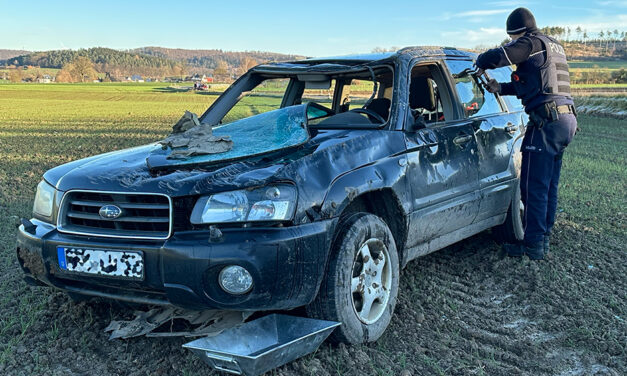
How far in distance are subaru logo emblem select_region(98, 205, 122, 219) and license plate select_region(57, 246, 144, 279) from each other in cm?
19

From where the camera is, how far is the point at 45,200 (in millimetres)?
3590

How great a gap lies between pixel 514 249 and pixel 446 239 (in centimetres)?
125

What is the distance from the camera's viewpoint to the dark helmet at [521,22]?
17.4 ft

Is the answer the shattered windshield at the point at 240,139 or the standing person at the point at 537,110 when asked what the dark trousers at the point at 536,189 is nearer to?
the standing person at the point at 537,110

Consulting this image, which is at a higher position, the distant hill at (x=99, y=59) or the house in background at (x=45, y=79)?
the distant hill at (x=99, y=59)

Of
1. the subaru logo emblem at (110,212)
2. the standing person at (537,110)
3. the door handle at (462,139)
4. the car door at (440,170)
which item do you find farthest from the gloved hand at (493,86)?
the subaru logo emblem at (110,212)

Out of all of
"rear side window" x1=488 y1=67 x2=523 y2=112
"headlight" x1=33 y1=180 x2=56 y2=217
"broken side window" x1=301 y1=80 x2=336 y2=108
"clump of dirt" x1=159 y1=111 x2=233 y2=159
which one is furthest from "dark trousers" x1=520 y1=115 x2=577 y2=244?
"headlight" x1=33 y1=180 x2=56 y2=217

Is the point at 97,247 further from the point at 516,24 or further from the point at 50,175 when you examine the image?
the point at 516,24

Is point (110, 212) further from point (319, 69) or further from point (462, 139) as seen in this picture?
point (462, 139)

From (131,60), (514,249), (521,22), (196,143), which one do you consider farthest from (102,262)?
(131,60)

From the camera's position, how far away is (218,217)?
308 centimetres

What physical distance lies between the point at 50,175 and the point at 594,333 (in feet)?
11.7

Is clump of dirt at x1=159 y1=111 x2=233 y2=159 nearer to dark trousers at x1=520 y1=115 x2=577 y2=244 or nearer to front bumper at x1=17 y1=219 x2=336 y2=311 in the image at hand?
front bumper at x1=17 y1=219 x2=336 y2=311

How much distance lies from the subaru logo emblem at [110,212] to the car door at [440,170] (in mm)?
1852
